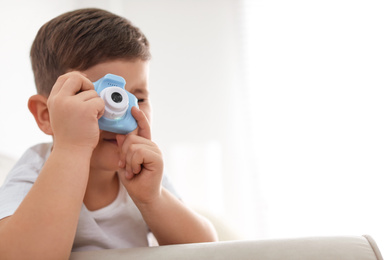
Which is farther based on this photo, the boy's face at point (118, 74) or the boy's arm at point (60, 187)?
the boy's face at point (118, 74)

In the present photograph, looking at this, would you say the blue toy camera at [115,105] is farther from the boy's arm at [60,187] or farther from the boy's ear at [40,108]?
the boy's ear at [40,108]

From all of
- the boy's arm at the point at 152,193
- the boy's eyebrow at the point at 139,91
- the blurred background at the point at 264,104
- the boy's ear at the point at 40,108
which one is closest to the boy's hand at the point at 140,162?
the boy's arm at the point at 152,193

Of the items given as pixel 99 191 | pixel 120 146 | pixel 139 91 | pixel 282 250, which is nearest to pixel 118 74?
pixel 139 91

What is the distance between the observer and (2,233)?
0.59 m

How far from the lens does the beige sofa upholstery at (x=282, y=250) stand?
0.52 meters

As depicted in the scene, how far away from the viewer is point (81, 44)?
854mm

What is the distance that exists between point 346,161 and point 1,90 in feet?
5.05

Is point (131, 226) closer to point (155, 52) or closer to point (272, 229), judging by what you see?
point (272, 229)

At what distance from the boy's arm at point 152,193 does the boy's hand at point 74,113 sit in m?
0.09

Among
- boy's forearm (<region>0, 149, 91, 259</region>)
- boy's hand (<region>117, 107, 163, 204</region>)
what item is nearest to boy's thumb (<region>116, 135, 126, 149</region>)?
boy's hand (<region>117, 107, 163, 204</region>)

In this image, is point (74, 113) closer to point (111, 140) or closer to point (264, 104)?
point (111, 140)

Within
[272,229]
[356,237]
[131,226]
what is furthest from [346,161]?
[356,237]

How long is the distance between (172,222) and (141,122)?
0.76 ft

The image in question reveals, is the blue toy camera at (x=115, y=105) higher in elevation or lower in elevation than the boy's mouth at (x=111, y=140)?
higher
